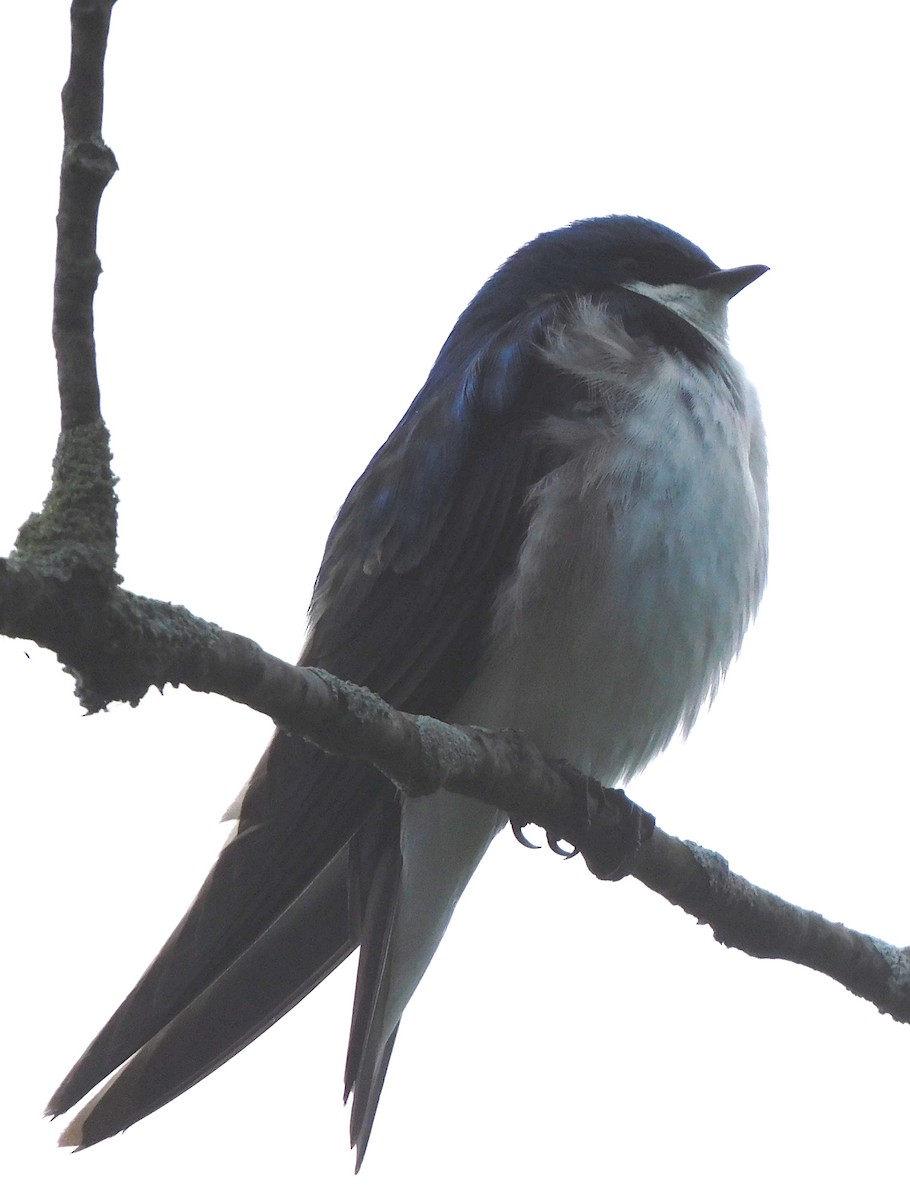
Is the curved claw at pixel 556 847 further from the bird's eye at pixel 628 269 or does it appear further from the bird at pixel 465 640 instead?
the bird's eye at pixel 628 269

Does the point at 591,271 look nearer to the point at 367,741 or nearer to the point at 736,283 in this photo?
the point at 736,283

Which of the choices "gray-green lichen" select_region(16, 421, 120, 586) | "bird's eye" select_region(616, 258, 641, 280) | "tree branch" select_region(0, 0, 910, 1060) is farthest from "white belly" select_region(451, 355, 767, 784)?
"gray-green lichen" select_region(16, 421, 120, 586)

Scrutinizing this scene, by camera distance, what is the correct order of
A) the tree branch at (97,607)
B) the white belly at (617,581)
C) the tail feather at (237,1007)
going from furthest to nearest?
the white belly at (617,581), the tail feather at (237,1007), the tree branch at (97,607)

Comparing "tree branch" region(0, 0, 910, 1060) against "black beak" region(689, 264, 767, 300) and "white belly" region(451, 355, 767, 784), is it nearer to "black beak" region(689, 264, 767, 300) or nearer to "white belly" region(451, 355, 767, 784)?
"white belly" region(451, 355, 767, 784)

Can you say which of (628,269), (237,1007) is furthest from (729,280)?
(237,1007)

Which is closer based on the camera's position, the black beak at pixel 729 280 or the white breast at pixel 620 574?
the white breast at pixel 620 574

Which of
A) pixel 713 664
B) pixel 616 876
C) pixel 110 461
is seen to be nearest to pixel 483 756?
pixel 616 876

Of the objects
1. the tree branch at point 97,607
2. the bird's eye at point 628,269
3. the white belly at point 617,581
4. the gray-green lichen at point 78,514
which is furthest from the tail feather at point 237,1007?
the bird's eye at point 628,269
